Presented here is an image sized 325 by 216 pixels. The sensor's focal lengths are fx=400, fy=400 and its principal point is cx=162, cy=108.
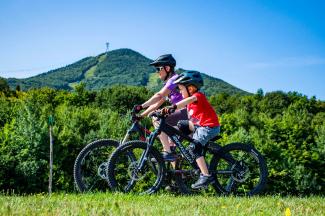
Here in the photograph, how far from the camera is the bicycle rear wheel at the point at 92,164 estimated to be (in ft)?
21.2

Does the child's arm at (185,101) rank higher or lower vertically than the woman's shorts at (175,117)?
higher

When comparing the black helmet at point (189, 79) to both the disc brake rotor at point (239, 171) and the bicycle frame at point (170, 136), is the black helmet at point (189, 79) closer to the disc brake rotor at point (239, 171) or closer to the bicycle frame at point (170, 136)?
the bicycle frame at point (170, 136)

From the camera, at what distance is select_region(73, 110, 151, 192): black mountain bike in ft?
21.2

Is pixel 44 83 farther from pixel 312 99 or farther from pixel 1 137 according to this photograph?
pixel 1 137

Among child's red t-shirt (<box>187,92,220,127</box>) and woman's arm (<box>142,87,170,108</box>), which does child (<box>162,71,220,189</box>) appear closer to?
child's red t-shirt (<box>187,92,220,127</box>)

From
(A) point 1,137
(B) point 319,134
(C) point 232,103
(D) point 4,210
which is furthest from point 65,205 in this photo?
(C) point 232,103

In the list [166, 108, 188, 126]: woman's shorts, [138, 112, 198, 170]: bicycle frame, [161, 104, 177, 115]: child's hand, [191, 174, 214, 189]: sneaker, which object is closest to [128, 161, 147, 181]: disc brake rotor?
[138, 112, 198, 170]: bicycle frame

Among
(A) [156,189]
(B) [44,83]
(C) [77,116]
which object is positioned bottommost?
(A) [156,189]

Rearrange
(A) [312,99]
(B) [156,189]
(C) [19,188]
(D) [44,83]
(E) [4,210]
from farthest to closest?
(D) [44,83] < (A) [312,99] < (C) [19,188] < (B) [156,189] < (E) [4,210]

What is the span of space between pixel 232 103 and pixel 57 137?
6378 centimetres

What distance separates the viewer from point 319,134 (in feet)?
50.4

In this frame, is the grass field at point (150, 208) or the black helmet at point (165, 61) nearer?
the grass field at point (150, 208)

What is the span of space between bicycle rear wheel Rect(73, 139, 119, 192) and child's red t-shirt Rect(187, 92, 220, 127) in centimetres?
138

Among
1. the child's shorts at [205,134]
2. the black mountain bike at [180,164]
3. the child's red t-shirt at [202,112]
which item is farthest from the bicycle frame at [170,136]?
the child's red t-shirt at [202,112]
